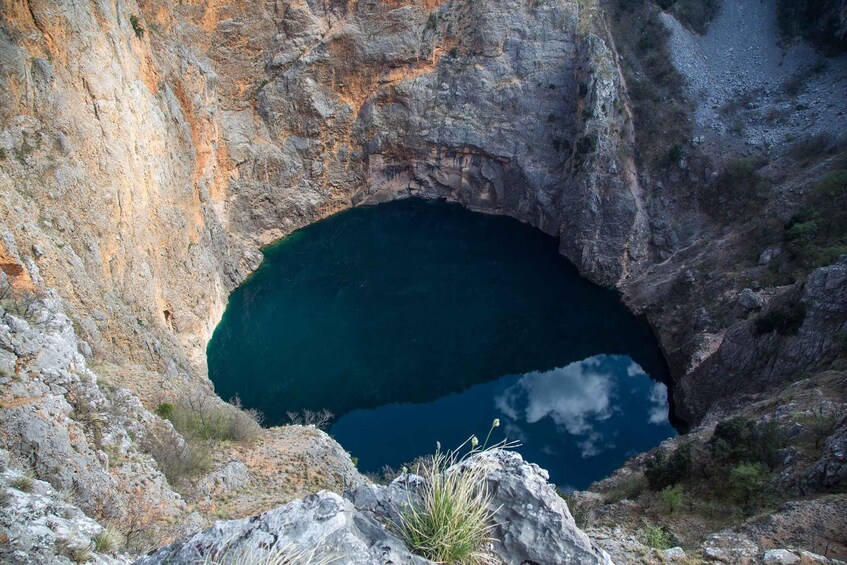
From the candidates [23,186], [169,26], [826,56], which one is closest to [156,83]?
[169,26]

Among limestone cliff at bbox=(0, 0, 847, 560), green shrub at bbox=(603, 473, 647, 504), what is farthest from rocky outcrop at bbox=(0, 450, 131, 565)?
green shrub at bbox=(603, 473, 647, 504)

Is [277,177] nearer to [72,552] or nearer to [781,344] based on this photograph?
[781,344]

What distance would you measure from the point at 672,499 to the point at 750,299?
53.9ft

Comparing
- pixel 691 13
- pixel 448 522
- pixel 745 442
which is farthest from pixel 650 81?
pixel 448 522

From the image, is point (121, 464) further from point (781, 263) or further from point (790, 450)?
point (781, 263)

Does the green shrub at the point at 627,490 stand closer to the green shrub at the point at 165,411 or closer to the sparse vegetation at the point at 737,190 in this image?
the green shrub at the point at 165,411

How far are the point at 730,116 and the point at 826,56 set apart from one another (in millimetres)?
7234

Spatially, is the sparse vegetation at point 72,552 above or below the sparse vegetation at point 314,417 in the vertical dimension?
below

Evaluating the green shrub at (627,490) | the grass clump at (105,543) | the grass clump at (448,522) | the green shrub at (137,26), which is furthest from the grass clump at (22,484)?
the green shrub at (137,26)

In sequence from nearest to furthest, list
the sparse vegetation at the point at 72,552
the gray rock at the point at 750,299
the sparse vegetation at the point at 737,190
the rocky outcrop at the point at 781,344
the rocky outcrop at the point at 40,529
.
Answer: the rocky outcrop at the point at 40,529, the sparse vegetation at the point at 72,552, the rocky outcrop at the point at 781,344, the gray rock at the point at 750,299, the sparse vegetation at the point at 737,190

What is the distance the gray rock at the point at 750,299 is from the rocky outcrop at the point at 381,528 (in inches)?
1054

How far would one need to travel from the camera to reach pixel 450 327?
1490 inches

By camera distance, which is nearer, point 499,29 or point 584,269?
point 584,269

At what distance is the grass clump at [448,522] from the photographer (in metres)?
6.47
